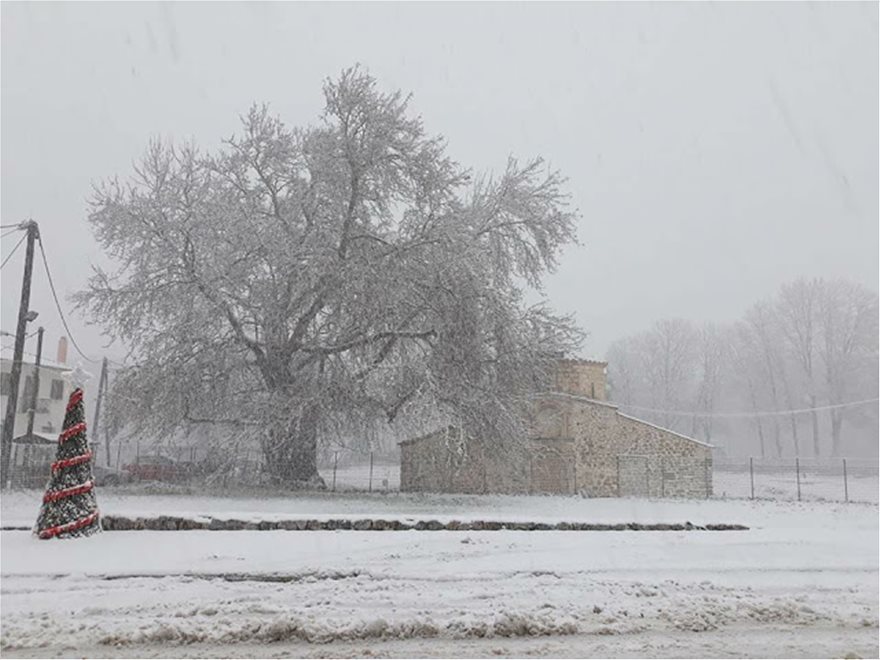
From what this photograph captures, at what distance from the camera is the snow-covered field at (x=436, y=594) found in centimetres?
650

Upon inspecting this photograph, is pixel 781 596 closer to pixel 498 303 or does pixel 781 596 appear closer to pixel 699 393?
pixel 498 303

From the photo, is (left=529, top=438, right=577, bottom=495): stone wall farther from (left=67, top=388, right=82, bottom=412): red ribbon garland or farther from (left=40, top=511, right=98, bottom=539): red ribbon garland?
(left=40, top=511, right=98, bottom=539): red ribbon garland

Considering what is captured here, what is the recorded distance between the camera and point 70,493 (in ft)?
33.3

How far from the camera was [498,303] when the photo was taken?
22859mm

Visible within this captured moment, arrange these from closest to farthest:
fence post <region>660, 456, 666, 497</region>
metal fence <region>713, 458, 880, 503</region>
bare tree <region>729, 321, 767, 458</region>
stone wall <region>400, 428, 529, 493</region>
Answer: stone wall <region>400, 428, 529, 493</region> < fence post <region>660, 456, 666, 497</region> < metal fence <region>713, 458, 880, 503</region> < bare tree <region>729, 321, 767, 458</region>

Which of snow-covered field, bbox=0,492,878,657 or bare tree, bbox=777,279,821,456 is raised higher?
bare tree, bbox=777,279,821,456

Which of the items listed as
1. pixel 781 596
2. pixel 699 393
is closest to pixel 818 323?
pixel 699 393

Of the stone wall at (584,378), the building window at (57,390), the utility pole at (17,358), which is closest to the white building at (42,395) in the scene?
the building window at (57,390)

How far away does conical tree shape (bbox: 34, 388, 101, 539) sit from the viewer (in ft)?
32.7

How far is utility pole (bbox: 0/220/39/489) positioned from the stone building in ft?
45.6

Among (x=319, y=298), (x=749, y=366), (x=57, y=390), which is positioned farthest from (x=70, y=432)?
(x=749, y=366)

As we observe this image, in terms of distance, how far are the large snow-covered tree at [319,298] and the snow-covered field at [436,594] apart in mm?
11145

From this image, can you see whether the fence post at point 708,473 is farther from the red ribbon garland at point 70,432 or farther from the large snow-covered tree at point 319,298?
the red ribbon garland at point 70,432

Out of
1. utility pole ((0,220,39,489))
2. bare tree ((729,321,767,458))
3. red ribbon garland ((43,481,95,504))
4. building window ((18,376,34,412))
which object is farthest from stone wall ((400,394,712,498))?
bare tree ((729,321,767,458))
